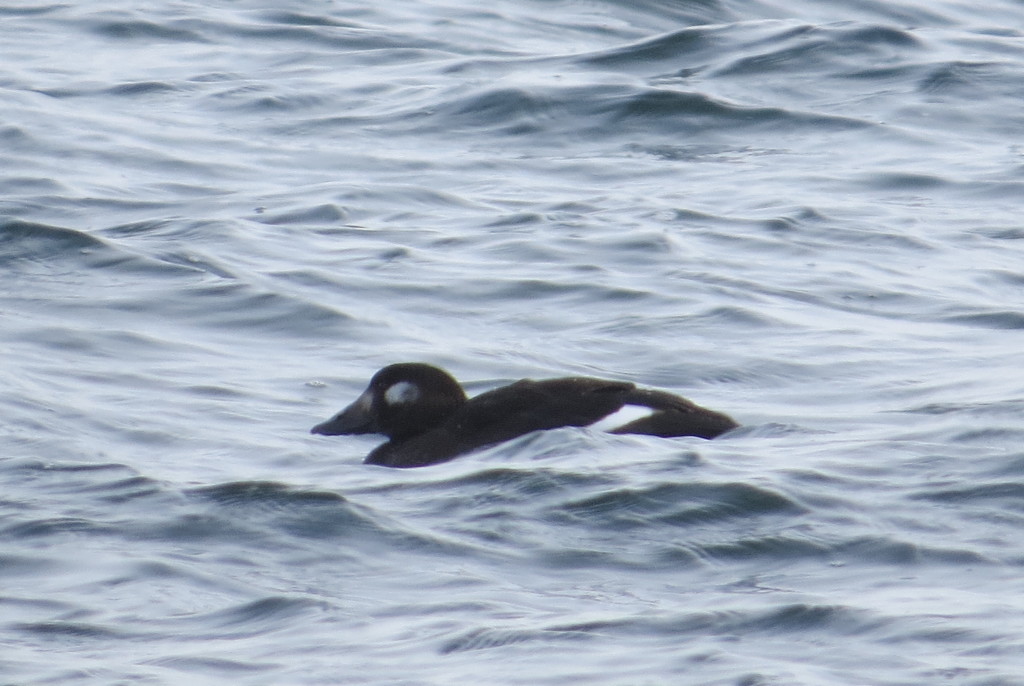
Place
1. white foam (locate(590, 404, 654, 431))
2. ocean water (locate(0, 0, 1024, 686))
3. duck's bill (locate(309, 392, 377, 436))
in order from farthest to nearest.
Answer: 1. duck's bill (locate(309, 392, 377, 436))
2. white foam (locate(590, 404, 654, 431))
3. ocean water (locate(0, 0, 1024, 686))

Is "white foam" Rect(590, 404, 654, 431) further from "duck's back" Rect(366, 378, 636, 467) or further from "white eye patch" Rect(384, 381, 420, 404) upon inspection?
"white eye patch" Rect(384, 381, 420, 404)

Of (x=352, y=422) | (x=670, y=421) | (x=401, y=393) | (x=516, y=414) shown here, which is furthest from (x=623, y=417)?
(x=352, y=422)

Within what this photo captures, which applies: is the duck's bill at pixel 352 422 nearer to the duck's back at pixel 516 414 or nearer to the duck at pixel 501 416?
the duck at pixel 501 416

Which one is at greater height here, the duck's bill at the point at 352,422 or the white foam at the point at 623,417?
the white foam at the point at 623,417

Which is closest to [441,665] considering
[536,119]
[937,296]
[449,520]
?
[449,520]

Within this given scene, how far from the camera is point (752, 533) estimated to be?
5379 millimetres

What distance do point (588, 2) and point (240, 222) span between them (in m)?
6.76

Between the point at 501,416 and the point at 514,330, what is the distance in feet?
6.09

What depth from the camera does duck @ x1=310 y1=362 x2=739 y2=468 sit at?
21.0ft

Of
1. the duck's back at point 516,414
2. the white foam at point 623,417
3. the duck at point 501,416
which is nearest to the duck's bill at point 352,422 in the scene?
the duck at point 501,416

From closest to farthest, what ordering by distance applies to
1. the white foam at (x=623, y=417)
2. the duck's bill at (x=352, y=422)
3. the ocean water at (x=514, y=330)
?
the ocean water at (x=514, y=330) < the white foam at (x=623, y=417) < the duck's bill at (x=352, y=422)

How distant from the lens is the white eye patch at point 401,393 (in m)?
6.75

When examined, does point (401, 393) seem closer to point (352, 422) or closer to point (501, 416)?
point (352, 422)

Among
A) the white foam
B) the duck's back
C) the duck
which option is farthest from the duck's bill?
the white foam
